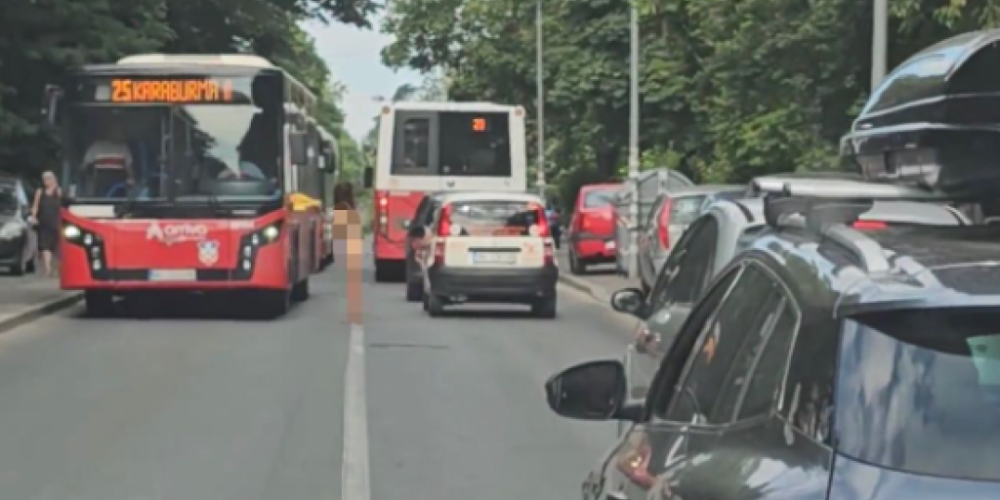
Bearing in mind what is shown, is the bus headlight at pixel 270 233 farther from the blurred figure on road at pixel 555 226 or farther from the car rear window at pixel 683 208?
the blurred figure on road at pixel 555 226

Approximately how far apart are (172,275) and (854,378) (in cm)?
1995

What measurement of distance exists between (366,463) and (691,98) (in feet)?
101

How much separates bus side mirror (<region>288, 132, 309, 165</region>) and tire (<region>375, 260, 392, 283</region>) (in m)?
12.1

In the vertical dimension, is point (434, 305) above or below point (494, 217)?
below

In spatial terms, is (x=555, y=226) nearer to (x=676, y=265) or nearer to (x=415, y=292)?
(x=415, y=292)

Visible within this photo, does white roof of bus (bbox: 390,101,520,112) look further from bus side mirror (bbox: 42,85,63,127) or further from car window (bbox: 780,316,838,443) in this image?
car window (bbox: 780,316,838,443)

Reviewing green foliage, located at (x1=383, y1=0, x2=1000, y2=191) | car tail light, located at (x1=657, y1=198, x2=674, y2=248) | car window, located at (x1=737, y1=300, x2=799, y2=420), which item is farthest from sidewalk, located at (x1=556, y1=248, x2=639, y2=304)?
car window, located at (x1=737, y1=300, x2=799, y2=420)

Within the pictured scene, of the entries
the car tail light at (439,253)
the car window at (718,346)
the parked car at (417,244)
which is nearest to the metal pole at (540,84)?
the parked car at (417,244)

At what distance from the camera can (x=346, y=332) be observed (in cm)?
2238

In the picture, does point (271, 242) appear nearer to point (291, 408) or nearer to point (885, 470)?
point (291, 408)

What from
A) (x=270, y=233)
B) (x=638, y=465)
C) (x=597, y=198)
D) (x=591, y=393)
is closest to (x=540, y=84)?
(x=597, y=198)

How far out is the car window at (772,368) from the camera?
12.8 feet

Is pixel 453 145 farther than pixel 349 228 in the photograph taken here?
No

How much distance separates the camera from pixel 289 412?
14109 mm
